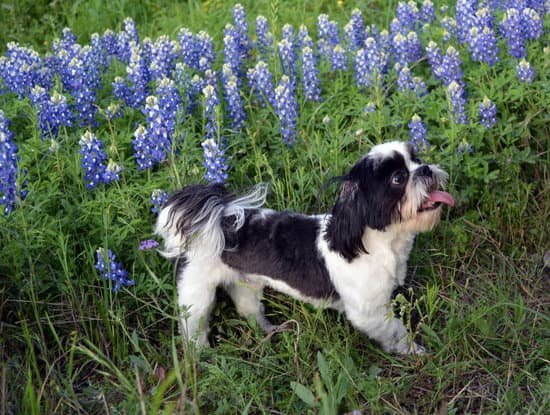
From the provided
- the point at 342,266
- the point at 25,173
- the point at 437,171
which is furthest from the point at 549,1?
the point at 25,173

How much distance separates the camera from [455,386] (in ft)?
10.3

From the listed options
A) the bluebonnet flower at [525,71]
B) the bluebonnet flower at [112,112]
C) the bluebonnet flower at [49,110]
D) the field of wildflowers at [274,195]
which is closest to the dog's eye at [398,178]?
the field of wildflowers at [274,195]

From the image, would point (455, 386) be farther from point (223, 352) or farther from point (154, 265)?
point (154, 265)

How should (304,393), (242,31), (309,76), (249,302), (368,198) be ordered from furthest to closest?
(242,31) < (309,76) < (249,302) < (368,198) < (304,393)

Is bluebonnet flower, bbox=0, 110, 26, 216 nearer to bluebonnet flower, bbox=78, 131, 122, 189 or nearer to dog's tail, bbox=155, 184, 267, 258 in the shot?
bluebonnet flower, bbox=78, 131, 122, 189

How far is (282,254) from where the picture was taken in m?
3.35

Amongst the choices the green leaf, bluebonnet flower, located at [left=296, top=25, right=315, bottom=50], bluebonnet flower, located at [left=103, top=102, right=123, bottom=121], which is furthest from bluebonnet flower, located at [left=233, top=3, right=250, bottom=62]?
the green leaf

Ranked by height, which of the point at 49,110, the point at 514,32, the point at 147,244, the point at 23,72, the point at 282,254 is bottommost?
the point at 282,254

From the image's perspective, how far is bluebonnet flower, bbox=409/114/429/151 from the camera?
3926 mm

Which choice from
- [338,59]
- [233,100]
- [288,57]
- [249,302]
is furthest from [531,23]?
[249,302]

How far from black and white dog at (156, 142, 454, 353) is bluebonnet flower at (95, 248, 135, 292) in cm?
29

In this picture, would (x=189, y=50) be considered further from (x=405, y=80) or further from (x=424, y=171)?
(x=424, y=171)

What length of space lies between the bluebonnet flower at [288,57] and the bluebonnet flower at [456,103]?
0.99 metres

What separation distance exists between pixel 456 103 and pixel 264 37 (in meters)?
→ 1.42
